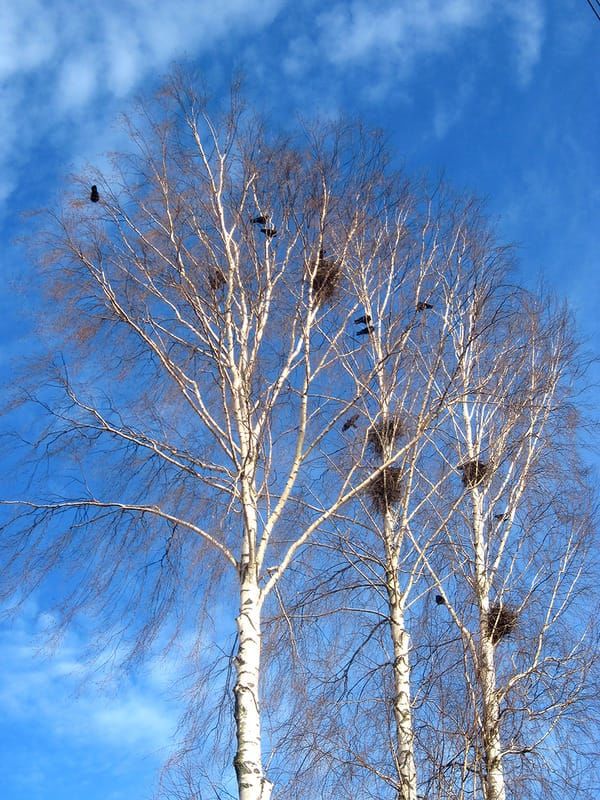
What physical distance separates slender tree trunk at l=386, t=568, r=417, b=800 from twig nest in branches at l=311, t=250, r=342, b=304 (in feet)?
7.99

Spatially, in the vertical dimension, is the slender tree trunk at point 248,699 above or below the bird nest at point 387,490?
below

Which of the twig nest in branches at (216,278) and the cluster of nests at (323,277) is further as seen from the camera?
the cluster of nests at (323,277)

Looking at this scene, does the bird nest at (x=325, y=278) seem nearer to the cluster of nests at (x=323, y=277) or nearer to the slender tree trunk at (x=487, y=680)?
the cluster of nests at (x=323, y=277)

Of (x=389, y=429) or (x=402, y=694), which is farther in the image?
(x=389, y=429)

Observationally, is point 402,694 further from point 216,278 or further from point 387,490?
point 216,278

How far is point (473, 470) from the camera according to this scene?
885 cm

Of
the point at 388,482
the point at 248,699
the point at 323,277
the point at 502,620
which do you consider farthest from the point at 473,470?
the point at 248,699

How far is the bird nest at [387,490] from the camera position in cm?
797

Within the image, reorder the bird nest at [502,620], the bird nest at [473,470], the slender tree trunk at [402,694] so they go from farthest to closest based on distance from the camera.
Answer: the bird nest at [473,470]
the bird nest at [502,620]
the slender tree trunk at [402,694]

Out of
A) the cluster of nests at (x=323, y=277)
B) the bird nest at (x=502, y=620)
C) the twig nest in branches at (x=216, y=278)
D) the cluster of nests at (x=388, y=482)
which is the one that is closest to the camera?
the twig nest in branches at (x=216, y=278)

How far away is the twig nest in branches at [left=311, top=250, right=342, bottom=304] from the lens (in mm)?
7555

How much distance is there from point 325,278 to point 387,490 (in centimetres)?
204

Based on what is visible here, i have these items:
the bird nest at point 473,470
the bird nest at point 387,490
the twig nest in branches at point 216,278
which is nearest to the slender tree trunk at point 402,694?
the bird nest at point 387,490

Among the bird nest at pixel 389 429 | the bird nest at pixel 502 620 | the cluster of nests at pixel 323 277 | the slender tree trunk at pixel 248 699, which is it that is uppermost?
the cluster of nests at pixel 323 277
